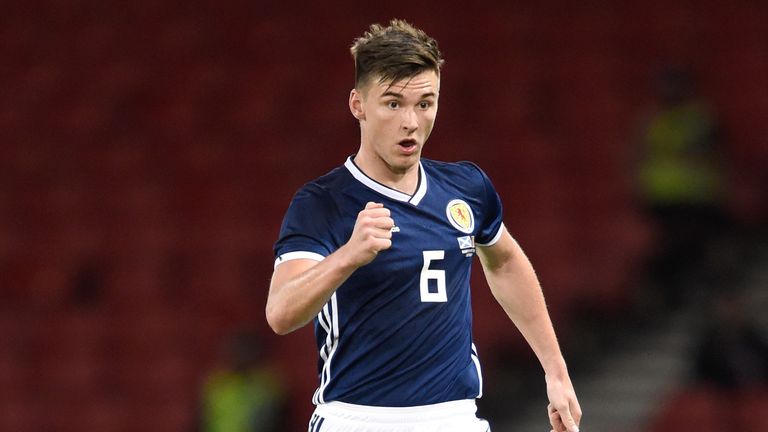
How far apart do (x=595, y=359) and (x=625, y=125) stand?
1823 mm

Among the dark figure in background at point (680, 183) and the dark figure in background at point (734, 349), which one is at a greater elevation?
the dark figure in background at point (680, 183)

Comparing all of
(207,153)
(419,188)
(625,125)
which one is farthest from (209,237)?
(419,188)

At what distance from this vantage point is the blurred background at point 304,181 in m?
8.32

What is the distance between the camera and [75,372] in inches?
361

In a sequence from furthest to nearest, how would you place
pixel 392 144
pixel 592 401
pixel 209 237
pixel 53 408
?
pixel 209 237, pixel 53 408, pixel 592 401, pixel 392 144

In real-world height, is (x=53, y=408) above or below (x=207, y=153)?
below

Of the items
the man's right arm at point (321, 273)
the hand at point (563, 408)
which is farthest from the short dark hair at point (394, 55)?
the hand at point (563, 408)

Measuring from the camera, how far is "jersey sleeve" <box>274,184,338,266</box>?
3.43m

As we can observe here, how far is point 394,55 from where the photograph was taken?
3523 millimetres

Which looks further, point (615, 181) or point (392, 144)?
point (615, 181)

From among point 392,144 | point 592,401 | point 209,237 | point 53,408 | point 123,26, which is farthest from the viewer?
point 123,26

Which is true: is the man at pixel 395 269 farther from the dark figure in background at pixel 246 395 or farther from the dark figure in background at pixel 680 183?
the dark figure in background at pixel 680 183

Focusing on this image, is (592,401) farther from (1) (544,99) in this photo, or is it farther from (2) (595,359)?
(1) (544,99)

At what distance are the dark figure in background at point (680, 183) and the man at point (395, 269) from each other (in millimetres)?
4888
